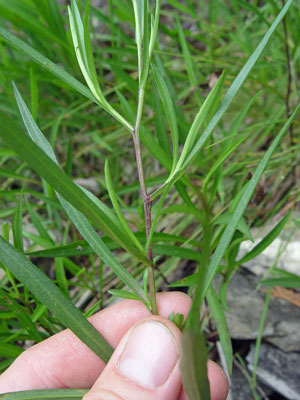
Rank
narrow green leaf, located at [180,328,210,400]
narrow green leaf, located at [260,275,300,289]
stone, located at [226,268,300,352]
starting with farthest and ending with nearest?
stone, located at [226,268,300,352], narrow green leaf, located at [260,275,300,289], narrow green leaf, located at [180,328,210,400]

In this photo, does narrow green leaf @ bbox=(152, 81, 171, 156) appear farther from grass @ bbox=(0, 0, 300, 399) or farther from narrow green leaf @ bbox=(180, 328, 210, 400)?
narrow green leaf @ bbox=(180, 328, 210, 400)

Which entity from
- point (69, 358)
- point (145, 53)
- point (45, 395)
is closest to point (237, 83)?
point (145, 53)

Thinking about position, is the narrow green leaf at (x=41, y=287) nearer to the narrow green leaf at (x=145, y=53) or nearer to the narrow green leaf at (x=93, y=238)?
the narrow green leaf at (x=93, y=238)

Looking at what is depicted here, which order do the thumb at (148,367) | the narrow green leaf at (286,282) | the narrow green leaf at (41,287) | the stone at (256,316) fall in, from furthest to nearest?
the stone at (256,316) < the narrow green leaf at (286,282) < the thumb at (148,367) < the narrow green leaf at (41,287)

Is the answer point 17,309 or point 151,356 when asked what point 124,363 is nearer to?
point 151,356

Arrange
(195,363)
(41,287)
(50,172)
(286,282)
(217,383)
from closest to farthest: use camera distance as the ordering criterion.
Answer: (195,363)
(50,172)
(41,287)
(217,383)
(286,282)

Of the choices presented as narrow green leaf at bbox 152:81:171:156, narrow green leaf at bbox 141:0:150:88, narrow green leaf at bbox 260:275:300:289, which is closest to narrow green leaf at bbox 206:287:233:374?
narrow green leaf at bbox 260:275:300:289

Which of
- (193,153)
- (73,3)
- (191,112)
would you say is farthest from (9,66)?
(193,153)

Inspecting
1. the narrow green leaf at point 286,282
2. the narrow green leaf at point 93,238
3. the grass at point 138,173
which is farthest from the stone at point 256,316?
the narrow green leaf at point 93,238

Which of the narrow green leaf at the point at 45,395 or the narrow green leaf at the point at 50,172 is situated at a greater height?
the narrow green leaf at the point at 50,172
